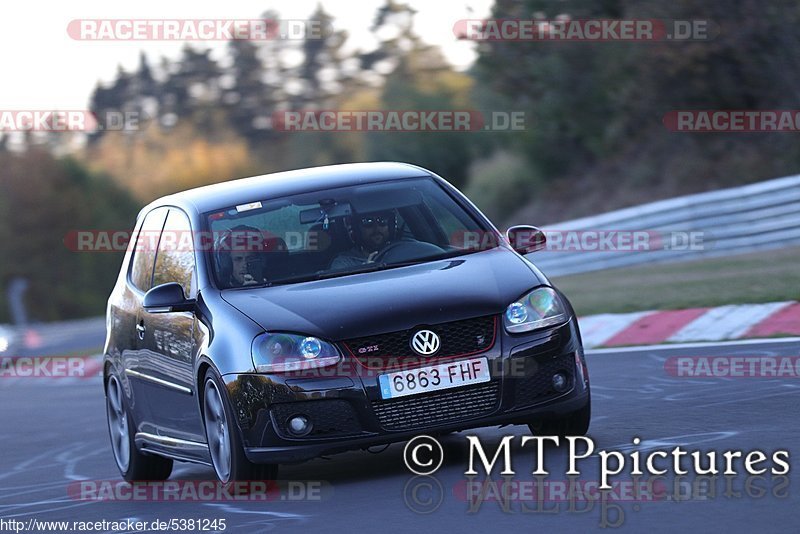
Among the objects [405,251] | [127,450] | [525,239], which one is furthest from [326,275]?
[127,450]

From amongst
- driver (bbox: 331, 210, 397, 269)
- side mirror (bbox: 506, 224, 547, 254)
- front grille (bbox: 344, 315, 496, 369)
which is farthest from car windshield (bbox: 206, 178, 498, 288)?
front grille (bbox: 344, 315, 496, 369)

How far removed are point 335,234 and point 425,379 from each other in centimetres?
136

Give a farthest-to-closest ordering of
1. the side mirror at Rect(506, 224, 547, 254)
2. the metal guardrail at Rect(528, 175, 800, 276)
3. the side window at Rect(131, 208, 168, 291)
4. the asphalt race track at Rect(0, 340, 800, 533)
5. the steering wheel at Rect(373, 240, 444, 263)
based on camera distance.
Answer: the metal guardrail at Rect(528, 175, 800, 276) < the side window at Rect(131, 208, 168, 291) < the side mirror at Rect(506, 224, 547, 254) < the steering wheel at Rect(373, 240, 444, 263) < the asphalt race track at Rect(0, 340, 800, 533)

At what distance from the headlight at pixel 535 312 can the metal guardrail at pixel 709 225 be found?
11259 mm

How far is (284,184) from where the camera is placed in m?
8.53

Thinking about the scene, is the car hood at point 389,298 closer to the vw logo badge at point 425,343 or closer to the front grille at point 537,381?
the vw logo badge at point 425,343

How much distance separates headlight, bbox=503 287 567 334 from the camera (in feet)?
23.9

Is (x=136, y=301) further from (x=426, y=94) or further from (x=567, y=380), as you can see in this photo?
(x=426, y=94)

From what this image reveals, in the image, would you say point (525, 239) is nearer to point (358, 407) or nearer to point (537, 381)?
point (537, 381)

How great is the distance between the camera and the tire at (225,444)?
727cm

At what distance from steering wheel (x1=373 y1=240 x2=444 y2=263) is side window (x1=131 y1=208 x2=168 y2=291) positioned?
1500 millimetres

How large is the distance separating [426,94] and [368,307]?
41531mm

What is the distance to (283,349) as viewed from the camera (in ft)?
23.5

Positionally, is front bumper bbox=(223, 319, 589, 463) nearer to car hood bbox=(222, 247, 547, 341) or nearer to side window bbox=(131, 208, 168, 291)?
car hood bbox=(222, 247, 547, 341)
